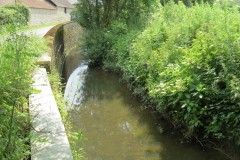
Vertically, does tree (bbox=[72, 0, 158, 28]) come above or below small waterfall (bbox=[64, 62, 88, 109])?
above

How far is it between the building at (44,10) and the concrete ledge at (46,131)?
3003 cm

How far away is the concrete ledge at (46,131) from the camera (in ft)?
10.5

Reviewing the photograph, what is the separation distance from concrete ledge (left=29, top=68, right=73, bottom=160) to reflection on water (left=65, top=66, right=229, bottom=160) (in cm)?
62

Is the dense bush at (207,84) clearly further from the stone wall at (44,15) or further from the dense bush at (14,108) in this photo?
the stone wall at (44,15)

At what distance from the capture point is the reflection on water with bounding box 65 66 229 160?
17.3 ft

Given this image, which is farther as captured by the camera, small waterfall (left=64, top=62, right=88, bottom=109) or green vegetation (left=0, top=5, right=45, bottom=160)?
small waterfall (left=64, top=62, right=88, bottom=109)

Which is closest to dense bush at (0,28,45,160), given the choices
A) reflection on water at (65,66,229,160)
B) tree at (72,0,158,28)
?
reflection on water at (65,66,229,160)

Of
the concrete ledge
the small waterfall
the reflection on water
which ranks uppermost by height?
the concrete ledge

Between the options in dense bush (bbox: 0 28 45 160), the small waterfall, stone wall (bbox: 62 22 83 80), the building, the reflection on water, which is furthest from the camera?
the building

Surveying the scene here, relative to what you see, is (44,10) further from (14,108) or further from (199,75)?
(14,108)

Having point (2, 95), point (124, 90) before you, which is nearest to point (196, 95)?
point (2, 95)

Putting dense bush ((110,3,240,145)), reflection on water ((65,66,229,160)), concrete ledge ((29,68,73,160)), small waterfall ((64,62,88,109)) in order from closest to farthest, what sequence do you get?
concrete ledge ((29,68,73,160)), dense bush ((110,3,240,145)), reflection on water ((65,66,229,160)), small waterfall ((64,62,88,109))

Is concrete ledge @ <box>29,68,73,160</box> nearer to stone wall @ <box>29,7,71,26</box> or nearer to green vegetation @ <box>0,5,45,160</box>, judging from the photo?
green vegetation @ <box>0,5,45,160</box>

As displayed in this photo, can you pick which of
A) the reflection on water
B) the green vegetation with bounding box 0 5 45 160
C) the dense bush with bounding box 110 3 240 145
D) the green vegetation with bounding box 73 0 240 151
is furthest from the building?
the green vegetation with bounding box 0 5 45 160
